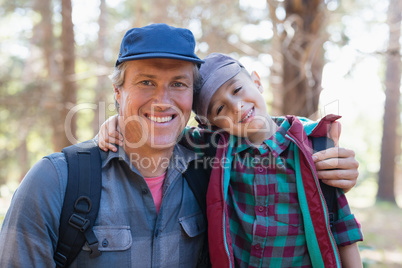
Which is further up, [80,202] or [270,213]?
[80,202]

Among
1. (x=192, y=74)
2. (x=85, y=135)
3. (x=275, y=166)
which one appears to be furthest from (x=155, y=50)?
(x=85, y=135)

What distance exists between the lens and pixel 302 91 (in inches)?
160

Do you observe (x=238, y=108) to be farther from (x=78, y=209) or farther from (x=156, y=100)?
(x=78, y=209)

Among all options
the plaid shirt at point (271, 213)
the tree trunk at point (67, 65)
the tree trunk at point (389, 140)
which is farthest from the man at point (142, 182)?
the tree trunk at point (389, 140)

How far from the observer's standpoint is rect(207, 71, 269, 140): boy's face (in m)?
2.28

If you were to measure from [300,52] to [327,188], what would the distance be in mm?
2469

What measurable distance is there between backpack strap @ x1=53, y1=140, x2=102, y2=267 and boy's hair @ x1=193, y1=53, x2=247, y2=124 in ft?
2.79

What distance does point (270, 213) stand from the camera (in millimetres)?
2105

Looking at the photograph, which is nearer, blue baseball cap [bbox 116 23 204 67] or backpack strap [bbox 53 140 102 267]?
backpack strap [bbox 53 140 102 267]

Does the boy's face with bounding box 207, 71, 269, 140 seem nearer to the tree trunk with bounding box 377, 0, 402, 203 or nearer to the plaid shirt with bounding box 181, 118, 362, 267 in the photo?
the plaid shirt with bounding box 181, 118, 362, 267

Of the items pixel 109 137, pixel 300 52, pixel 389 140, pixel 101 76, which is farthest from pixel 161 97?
pixel 389 140

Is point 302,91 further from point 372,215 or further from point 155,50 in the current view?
point 372,215

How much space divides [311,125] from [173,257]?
1.22 m

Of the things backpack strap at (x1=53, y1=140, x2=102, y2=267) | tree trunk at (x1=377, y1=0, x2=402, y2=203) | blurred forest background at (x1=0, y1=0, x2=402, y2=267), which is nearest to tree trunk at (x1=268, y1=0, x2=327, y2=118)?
blurred forest background at (x1=0, y1=0, x2=402, y2=267)
